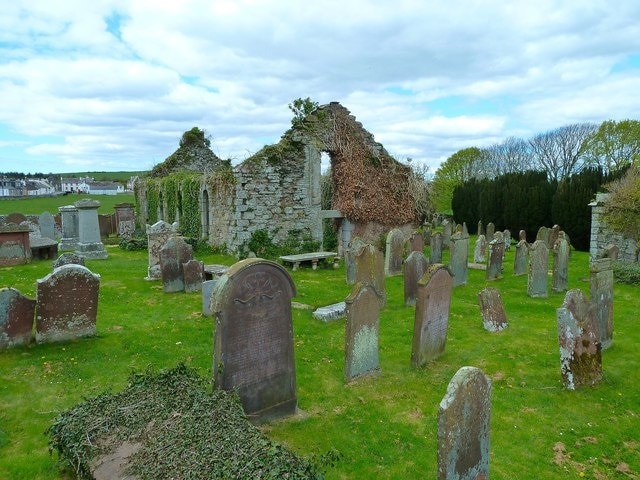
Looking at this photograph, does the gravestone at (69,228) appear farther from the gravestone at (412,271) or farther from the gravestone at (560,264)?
the gravestone at (560,264)

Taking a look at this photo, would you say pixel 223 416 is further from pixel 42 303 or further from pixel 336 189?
pixel 336 189

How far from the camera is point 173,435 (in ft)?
12.8

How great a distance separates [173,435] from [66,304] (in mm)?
4936

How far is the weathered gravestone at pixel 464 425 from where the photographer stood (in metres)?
3.67

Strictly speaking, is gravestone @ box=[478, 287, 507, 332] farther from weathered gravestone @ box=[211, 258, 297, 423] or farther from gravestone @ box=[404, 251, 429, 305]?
weathered gravestone @ box=[211, 258, 297, 423]

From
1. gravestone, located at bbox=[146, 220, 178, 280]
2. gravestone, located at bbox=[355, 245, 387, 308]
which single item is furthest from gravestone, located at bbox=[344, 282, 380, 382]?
gravestone, located at bbox=[146, 220, 178, 280]

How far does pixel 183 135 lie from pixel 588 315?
22.6 m

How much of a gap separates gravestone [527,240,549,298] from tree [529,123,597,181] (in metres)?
34.3

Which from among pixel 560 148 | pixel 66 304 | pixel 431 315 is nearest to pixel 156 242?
pixel 66 304

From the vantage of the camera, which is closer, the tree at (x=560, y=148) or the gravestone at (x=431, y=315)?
the gravestone at (x=431, y=315)

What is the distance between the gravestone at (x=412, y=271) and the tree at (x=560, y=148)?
36.9 metres

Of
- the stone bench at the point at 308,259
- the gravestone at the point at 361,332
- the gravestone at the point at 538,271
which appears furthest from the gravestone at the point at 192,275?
the gravestone at the point at 538,271

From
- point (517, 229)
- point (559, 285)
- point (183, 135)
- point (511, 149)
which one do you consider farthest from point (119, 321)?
point (511, 149)

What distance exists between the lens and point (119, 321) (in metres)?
9.23
